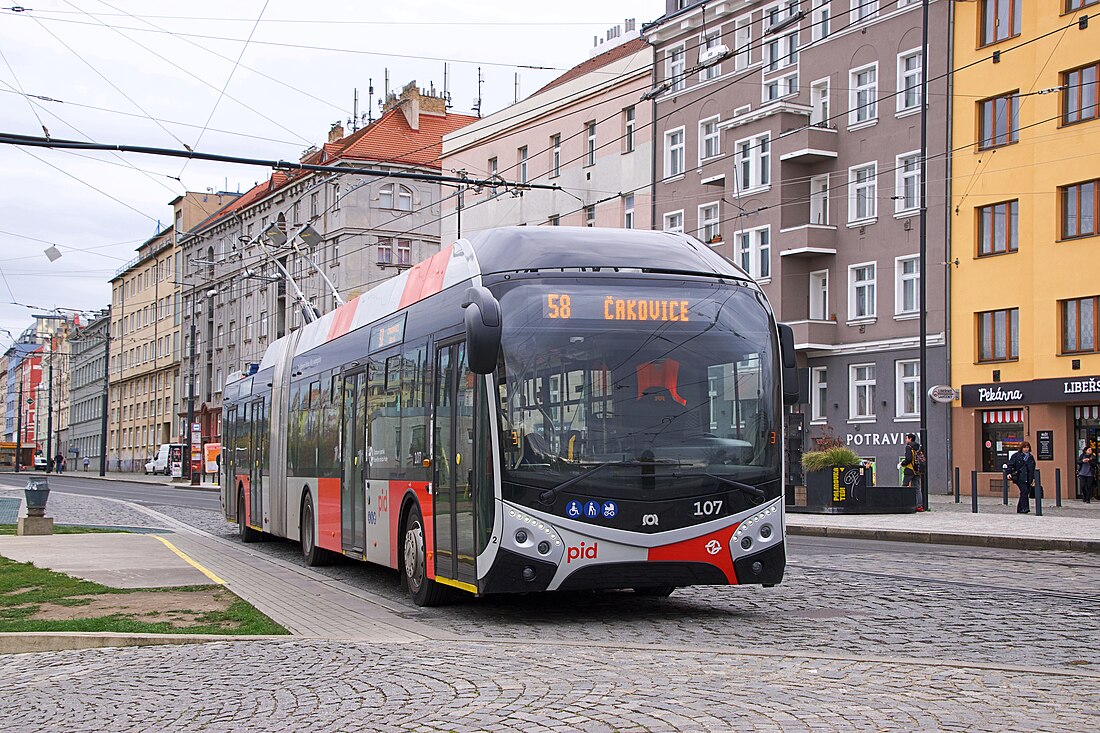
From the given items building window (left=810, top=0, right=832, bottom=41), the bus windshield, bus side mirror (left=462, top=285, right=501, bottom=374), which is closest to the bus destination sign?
the bus windshield

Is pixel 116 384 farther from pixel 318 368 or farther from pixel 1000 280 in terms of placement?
pixel 318 368

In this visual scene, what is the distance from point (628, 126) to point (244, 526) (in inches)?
1210

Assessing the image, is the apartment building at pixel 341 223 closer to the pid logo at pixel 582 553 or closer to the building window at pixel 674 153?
the building window at pixel 674 153

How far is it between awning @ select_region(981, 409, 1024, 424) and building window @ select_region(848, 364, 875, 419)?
390 cm

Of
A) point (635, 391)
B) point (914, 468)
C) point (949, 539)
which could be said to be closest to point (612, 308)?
point (635, 391)

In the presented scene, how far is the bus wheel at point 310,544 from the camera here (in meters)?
18.5

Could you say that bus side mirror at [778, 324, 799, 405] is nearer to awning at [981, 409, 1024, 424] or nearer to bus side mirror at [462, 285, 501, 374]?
bus side mirror at [462, 285, 501, 374]

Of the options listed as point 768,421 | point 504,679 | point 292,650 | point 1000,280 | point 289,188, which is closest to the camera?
point 504,679

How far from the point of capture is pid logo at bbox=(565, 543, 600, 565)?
434 inches

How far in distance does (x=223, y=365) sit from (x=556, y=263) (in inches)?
3105

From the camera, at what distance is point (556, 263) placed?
11727mm

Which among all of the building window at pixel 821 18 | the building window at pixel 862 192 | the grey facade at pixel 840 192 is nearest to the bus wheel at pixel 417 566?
the grey facade at pixel 840 192

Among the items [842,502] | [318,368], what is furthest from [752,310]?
[842,502]

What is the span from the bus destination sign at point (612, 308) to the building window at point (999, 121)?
97.8ft
